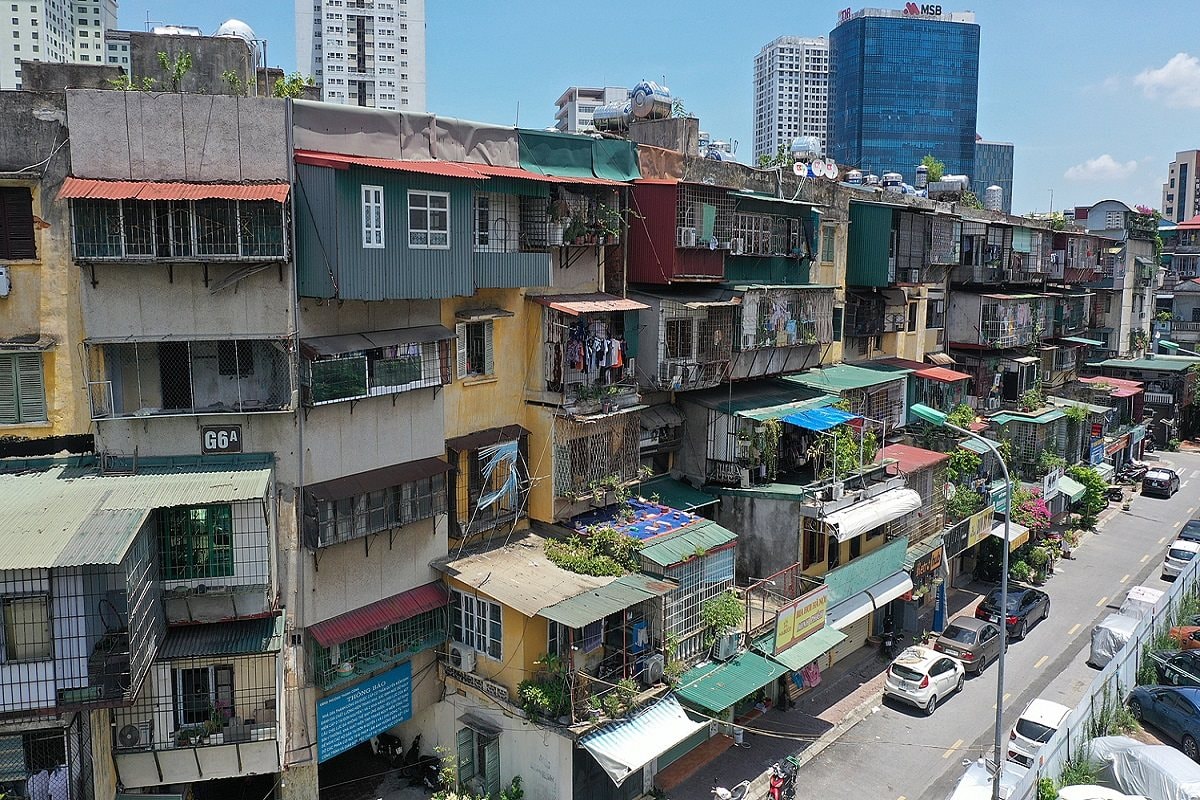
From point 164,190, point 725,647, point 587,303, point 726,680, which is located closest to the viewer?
point 164,190

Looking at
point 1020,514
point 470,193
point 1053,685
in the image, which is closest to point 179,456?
point 470,193

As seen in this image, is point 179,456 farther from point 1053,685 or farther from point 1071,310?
point 1071,310

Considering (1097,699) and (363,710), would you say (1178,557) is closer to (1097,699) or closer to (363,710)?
(1097,699)

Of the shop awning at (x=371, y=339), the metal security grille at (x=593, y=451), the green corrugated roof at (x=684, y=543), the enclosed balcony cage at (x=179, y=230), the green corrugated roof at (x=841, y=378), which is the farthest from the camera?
the green corrugated roof at (x=841, y=378)

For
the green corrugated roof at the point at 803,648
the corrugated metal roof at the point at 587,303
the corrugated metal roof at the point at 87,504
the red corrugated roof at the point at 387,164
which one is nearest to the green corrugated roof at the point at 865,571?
the green corrugated roof at the point at 803,648

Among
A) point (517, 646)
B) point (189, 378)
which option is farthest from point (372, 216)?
point (517, 646)

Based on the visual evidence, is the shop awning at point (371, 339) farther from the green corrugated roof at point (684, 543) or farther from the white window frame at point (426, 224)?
the green corrugated roof at point (684, 543)
